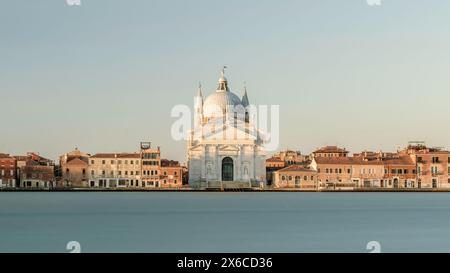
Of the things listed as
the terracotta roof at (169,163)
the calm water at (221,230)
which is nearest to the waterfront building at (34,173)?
the terracotta roof at (169,163)

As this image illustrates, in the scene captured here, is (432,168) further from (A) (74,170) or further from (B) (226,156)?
(A) (74,170)

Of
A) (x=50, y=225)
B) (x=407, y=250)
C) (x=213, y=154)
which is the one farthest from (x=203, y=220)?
(x=213, y=154)

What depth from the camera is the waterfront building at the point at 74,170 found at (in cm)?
5475

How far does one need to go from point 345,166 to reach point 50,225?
104 feet

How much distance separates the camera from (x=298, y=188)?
5384 centimetres

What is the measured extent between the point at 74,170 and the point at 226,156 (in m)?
9.58

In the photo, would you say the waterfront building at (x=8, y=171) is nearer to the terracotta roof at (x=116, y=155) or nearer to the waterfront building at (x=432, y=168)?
the terracotta roof at (x=116, y=155)

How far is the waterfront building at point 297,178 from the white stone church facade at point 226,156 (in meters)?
1.17

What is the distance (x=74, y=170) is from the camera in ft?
180

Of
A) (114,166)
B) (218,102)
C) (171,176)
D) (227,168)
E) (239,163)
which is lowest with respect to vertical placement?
(171,176)

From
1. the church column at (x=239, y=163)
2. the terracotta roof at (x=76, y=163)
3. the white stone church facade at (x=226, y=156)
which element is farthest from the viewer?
the terracotta roof at (x=76, y=163)

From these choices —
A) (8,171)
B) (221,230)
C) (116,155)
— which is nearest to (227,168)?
(116,155)

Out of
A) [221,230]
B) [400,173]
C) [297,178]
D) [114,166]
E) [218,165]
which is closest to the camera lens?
[221,230]

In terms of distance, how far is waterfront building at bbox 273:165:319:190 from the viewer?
53.6 metres
